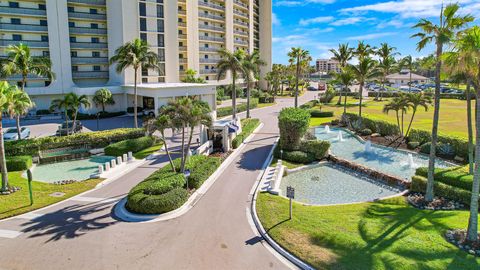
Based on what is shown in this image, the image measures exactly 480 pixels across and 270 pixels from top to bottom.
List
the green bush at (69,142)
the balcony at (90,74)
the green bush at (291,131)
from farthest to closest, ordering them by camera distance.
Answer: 1. the balcony at (90,74)
2. the green bush at (291,131)
3. the green bush at (69,142)

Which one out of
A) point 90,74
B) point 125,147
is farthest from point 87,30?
point 125,147

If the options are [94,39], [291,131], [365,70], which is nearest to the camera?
[291,131]

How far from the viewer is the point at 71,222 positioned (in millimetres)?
17781

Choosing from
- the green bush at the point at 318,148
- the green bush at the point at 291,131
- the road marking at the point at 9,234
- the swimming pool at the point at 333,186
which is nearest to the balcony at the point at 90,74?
the green bush at the point at 291,131

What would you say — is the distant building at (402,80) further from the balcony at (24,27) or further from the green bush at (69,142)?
the green bush at (69,142)

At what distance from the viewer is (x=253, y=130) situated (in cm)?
4212

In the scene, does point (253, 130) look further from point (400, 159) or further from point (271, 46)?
point (271, 46)

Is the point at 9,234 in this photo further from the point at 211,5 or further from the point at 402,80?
the point at 402,80

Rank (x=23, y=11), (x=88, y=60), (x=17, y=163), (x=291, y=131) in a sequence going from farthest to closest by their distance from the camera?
(x=88, y=60) < (x=23, y=11) < (x=291, y=131) < (x=17, y=163)

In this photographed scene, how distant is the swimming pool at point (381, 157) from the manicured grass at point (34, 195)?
21679 millimetres

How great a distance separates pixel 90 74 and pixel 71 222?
146 ft

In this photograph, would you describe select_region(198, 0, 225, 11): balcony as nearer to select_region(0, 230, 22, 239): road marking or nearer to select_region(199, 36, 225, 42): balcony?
select_region(199, 36, 225, 42): balcony

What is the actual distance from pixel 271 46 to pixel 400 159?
73076 millimetres

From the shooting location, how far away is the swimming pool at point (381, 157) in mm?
27125
